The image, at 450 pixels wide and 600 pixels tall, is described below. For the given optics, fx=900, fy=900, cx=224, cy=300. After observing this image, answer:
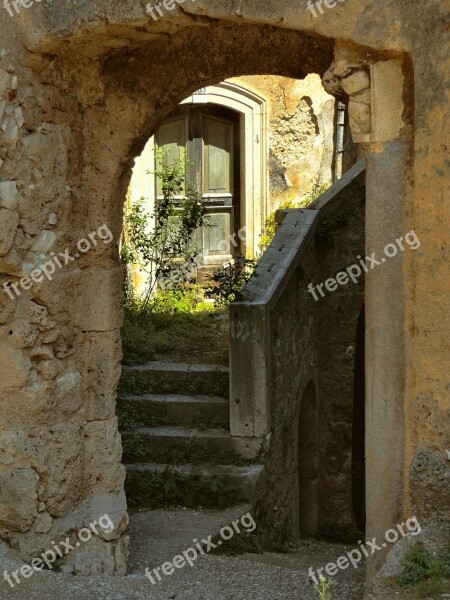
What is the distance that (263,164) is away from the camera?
1259 centimetres

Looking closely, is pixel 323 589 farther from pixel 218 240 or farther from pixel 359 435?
pixel 218 240

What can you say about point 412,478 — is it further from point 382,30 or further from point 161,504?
point 161,504

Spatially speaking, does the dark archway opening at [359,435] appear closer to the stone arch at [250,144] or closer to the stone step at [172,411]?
the stone arch at [250,144]

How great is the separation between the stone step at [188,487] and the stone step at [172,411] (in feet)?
2.09

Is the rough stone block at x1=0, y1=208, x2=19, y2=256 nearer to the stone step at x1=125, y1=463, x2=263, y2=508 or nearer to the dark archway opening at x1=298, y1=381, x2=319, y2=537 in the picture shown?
the stone step at x1=125, y1=463, x2=263, y2=508

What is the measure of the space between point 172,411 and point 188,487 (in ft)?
3.37

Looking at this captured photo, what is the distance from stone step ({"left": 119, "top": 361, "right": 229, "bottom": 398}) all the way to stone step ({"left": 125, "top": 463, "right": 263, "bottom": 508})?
1026 millimetres

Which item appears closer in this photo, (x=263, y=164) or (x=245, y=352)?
(x=245, y=352)

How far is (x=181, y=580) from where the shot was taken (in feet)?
16.7

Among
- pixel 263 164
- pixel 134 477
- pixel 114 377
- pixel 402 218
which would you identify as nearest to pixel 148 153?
pixel 263 164

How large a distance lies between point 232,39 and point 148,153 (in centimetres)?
659

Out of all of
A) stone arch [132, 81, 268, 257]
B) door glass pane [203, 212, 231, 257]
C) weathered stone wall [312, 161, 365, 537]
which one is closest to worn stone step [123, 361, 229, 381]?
weathered stone wall [312, 161, 365, 537]

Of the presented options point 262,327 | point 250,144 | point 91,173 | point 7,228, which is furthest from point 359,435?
point 7,228

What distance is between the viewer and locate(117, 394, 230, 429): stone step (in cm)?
763
